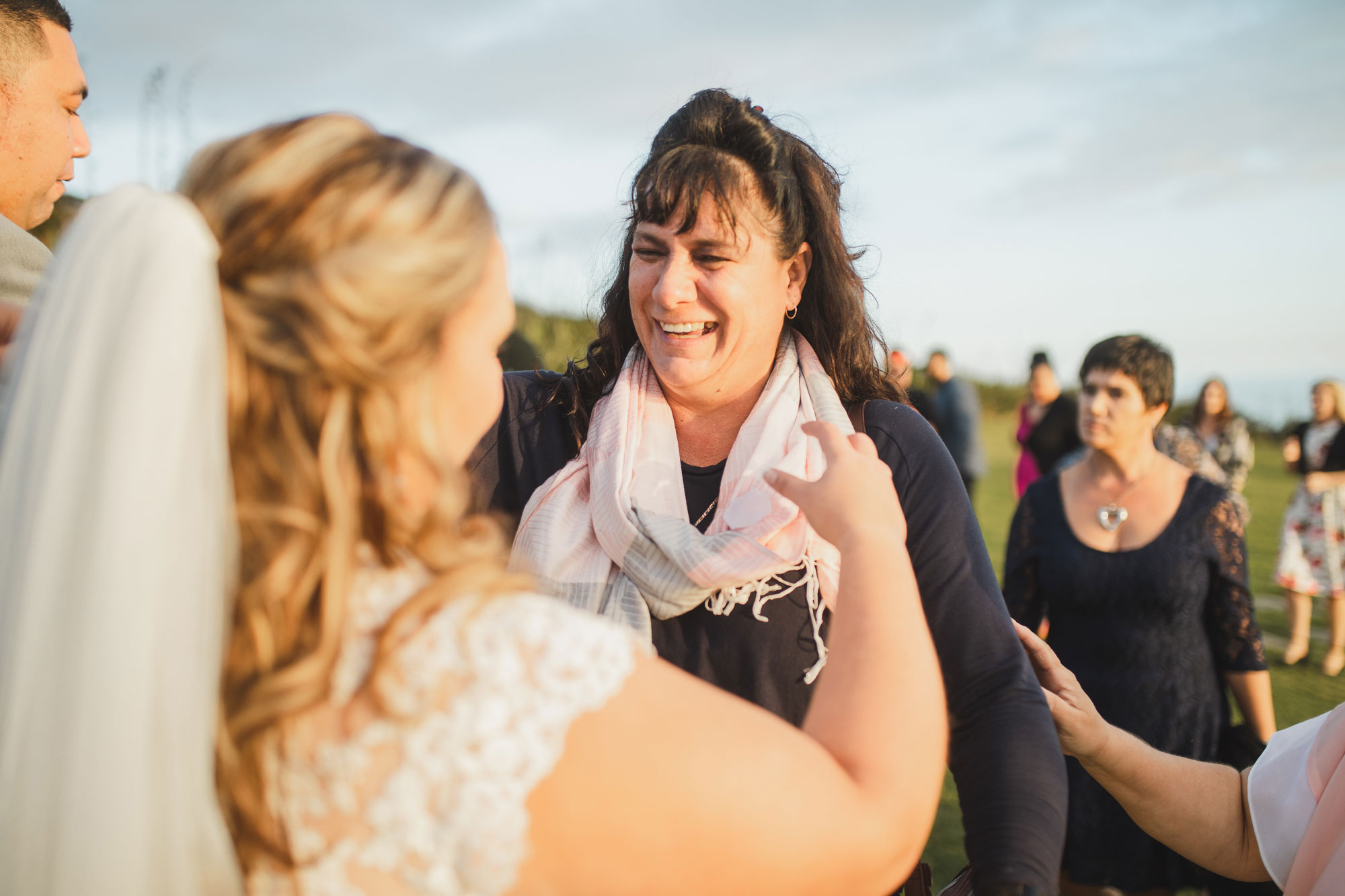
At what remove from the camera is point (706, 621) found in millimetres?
1938

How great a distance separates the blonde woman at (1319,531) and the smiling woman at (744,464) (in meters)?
6.11

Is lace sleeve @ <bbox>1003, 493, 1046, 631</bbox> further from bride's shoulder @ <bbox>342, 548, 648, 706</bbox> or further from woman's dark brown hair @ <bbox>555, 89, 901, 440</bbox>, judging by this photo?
bride's shoulder @ <bbox>342, 548, 648, 706</bbox>

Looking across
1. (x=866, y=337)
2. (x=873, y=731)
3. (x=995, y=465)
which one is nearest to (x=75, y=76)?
(x=866, y=337)

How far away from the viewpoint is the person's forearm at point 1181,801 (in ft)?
5.99

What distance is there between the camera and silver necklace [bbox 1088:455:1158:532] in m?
3.59

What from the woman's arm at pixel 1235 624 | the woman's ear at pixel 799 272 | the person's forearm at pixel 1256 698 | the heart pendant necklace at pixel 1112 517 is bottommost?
the person's forearm at pixel 1256 698

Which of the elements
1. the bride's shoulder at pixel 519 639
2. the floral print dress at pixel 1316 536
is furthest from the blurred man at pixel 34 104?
the floral print dress at pixel 1316 536

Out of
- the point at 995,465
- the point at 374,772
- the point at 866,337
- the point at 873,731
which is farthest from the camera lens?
the point at 995,465

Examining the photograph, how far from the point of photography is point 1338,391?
7266mm

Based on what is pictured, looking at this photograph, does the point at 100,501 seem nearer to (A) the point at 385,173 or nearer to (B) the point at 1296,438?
(A) the point at 385,173

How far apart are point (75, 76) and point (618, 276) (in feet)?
5.75

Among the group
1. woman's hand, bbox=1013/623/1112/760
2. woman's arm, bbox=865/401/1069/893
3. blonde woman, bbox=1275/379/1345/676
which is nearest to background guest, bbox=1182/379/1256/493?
blonde woman, bbox=1275/379/1345/676

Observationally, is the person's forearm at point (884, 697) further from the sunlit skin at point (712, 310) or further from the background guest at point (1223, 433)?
the background guest at point (1223, 433)

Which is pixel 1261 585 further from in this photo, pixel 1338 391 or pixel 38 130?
pixel 38 130
